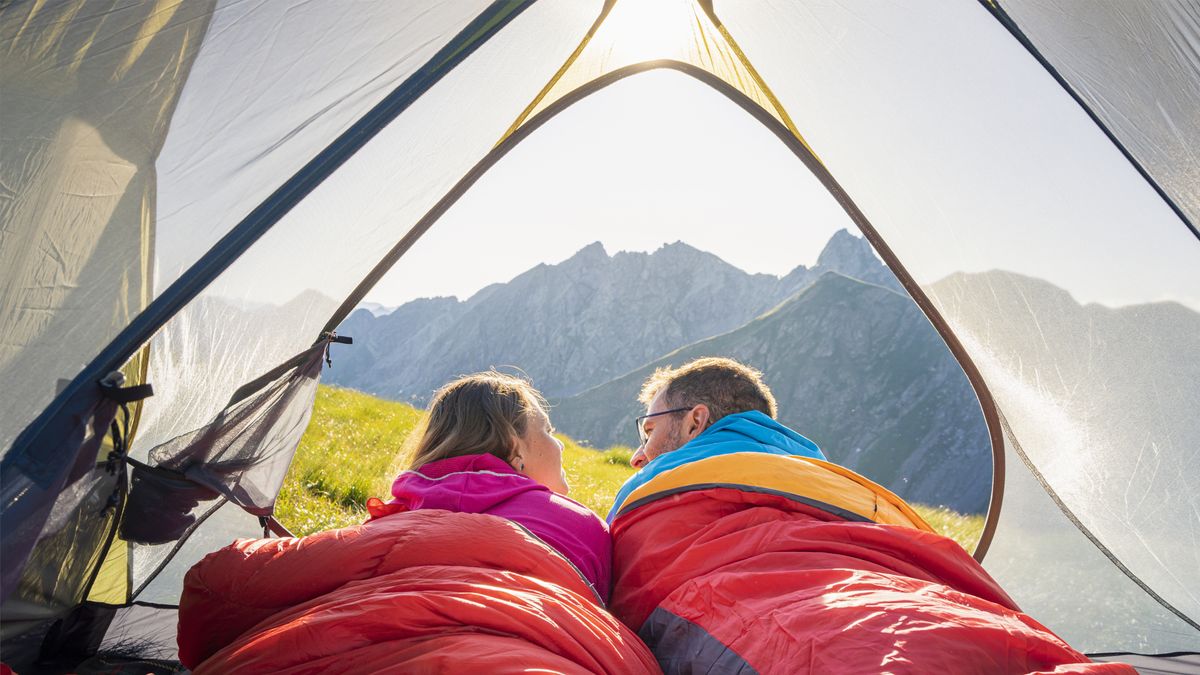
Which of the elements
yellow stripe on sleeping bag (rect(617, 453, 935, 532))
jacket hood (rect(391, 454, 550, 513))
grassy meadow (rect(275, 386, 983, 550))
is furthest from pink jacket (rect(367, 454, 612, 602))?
grassy meadow (rect(275, 386, 983, 550))

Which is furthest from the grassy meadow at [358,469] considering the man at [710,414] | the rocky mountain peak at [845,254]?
the rocky mountain peak at [845,254]

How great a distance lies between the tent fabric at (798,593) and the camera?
1.39m

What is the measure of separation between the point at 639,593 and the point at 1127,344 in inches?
104

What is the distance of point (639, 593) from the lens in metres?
2.07

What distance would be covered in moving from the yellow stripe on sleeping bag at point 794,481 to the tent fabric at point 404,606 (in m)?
0.51

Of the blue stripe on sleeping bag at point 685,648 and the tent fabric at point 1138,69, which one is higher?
the tent fabric at point 1138,69

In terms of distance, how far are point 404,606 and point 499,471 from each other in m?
1.05

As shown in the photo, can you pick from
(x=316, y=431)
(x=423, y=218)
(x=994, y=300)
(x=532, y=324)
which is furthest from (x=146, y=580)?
(x=532, y=324)

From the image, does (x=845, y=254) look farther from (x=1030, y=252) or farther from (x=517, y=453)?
(x=517, y=453)

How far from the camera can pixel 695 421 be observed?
3035 millimetres

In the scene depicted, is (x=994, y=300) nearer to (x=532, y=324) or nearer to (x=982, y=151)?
(x=982, y=151)

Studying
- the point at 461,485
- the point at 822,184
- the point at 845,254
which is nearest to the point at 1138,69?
the point at 822,184

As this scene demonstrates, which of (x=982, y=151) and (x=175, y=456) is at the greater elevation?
(x=175, y=456)

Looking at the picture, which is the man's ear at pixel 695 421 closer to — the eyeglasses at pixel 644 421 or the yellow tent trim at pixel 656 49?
the eyeglasses at pixel 644 421
